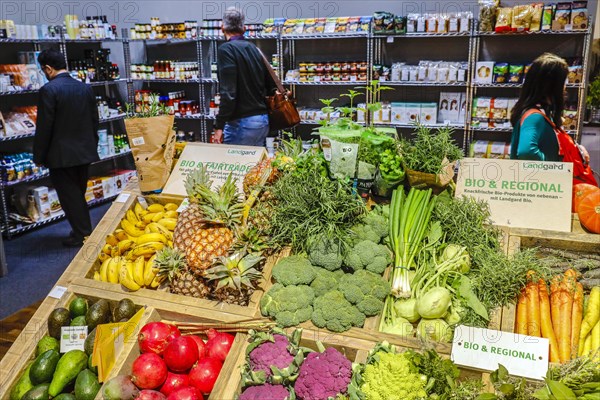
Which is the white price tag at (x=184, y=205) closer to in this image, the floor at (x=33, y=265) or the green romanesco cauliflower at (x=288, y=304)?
the green romanesco cauliflower at (x=288, y=304)

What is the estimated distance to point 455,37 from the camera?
574 centimetres

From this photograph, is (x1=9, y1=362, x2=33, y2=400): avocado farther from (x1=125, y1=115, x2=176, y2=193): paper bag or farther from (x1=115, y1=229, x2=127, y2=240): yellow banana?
(x1=125, y1=115, x2=176, y2=193): paper bag

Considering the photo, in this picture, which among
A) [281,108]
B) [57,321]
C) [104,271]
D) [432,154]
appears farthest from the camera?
[281,108]

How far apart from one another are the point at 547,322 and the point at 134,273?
162 centimetres

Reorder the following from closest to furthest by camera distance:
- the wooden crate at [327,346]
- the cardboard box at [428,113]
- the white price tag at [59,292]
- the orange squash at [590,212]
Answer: the wooden crate at [327,346] → the orange squash at [590,212] → the white price tag at [59,292] → the cardboard box at [428,113]

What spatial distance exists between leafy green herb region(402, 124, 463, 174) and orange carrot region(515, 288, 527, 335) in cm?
62

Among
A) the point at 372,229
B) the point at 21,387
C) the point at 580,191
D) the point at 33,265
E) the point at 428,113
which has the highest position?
the point at 428,113

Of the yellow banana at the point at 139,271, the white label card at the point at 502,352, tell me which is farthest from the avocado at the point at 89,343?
the white label card at the point at 502,352

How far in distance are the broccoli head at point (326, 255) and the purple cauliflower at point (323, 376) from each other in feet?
1.36

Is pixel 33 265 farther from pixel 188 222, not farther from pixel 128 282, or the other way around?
pixel 188 222

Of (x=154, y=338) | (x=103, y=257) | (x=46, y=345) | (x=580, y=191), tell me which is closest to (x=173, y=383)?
(x=154, y=338)

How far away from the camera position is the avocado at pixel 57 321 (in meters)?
2.09

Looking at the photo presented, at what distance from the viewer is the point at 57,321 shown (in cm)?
209

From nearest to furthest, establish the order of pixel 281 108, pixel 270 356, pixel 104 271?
pixel 270 356 < pixel 104 271 < pixel 281 108
